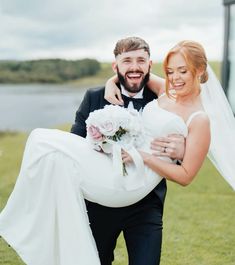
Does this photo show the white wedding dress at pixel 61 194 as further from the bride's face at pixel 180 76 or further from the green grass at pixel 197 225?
the green grass at pixel 197 225

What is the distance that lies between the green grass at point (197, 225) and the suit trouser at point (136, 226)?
229 cm

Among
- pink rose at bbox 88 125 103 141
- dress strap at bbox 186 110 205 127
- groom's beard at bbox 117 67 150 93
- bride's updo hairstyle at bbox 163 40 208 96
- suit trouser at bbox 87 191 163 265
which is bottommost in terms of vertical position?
suit trouser at bbox 87 191 163 265

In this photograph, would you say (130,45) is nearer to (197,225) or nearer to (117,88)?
(117,88)

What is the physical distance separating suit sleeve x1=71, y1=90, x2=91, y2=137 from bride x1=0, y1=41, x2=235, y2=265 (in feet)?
1.31

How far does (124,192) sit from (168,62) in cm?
83

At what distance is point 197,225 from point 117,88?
3971 mm

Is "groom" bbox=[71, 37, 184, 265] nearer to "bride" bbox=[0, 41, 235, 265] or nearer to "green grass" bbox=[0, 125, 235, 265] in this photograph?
"bride" bbox=[0, 41, 235, 265]

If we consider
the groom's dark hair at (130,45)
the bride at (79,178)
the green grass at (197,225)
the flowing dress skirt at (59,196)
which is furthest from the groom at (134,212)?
the green grass at (197,225)

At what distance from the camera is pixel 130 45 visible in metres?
3.67

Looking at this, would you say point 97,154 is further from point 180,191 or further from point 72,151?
point 180,191

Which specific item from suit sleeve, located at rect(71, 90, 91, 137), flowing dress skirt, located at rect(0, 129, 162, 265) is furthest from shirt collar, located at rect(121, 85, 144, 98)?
flowing dress skirt, located at rect(0, 129, 162, 265)

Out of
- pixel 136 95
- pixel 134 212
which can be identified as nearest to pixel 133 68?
pixel 136 95

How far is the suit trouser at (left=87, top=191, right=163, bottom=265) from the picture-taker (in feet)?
11.7

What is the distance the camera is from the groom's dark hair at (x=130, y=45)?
3.67 m
